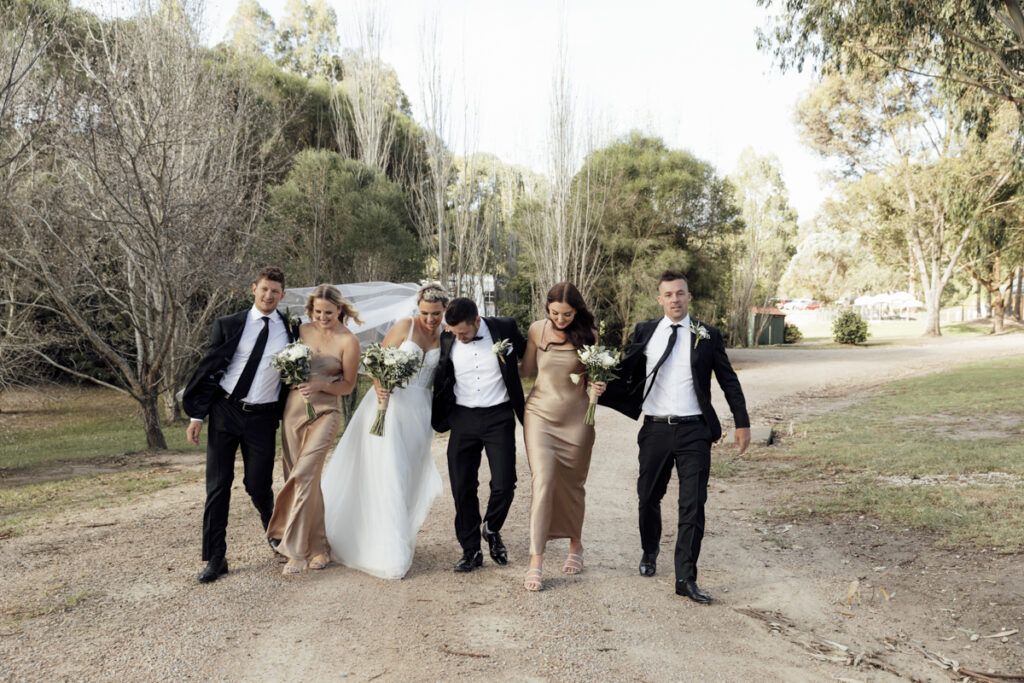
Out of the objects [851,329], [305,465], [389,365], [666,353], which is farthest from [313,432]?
[851,329]

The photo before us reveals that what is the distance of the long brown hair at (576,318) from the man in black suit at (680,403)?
35 centimetres

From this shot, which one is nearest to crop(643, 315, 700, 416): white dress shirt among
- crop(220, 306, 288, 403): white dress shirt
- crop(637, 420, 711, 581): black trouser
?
crop(637, 420, 711, 581): black trouser

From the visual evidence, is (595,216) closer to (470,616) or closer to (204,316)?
(204,316)

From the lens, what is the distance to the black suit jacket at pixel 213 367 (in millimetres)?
5598

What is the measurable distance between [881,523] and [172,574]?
21.8 feet

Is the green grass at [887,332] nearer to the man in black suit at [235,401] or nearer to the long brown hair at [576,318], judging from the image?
the long brown hair at [576,318]

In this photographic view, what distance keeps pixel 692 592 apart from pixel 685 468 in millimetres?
852

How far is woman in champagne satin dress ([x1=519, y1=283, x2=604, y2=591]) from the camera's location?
225 inches

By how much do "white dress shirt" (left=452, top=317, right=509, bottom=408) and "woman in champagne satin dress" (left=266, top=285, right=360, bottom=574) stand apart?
2.73ft

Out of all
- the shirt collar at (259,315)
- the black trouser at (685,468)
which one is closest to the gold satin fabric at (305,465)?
the shirt collar at (259,315)

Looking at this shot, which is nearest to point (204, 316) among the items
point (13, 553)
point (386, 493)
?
point (13, 553)

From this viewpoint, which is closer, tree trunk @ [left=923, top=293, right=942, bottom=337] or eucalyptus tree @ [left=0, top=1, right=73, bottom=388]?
eucalyptus tree @ [left=0, top=1, right=73, bottom=388]

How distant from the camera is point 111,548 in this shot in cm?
657

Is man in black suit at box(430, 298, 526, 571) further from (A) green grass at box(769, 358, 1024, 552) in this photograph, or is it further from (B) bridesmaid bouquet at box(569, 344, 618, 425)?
(A) green grass at box(769, 358, 1024, 552)
